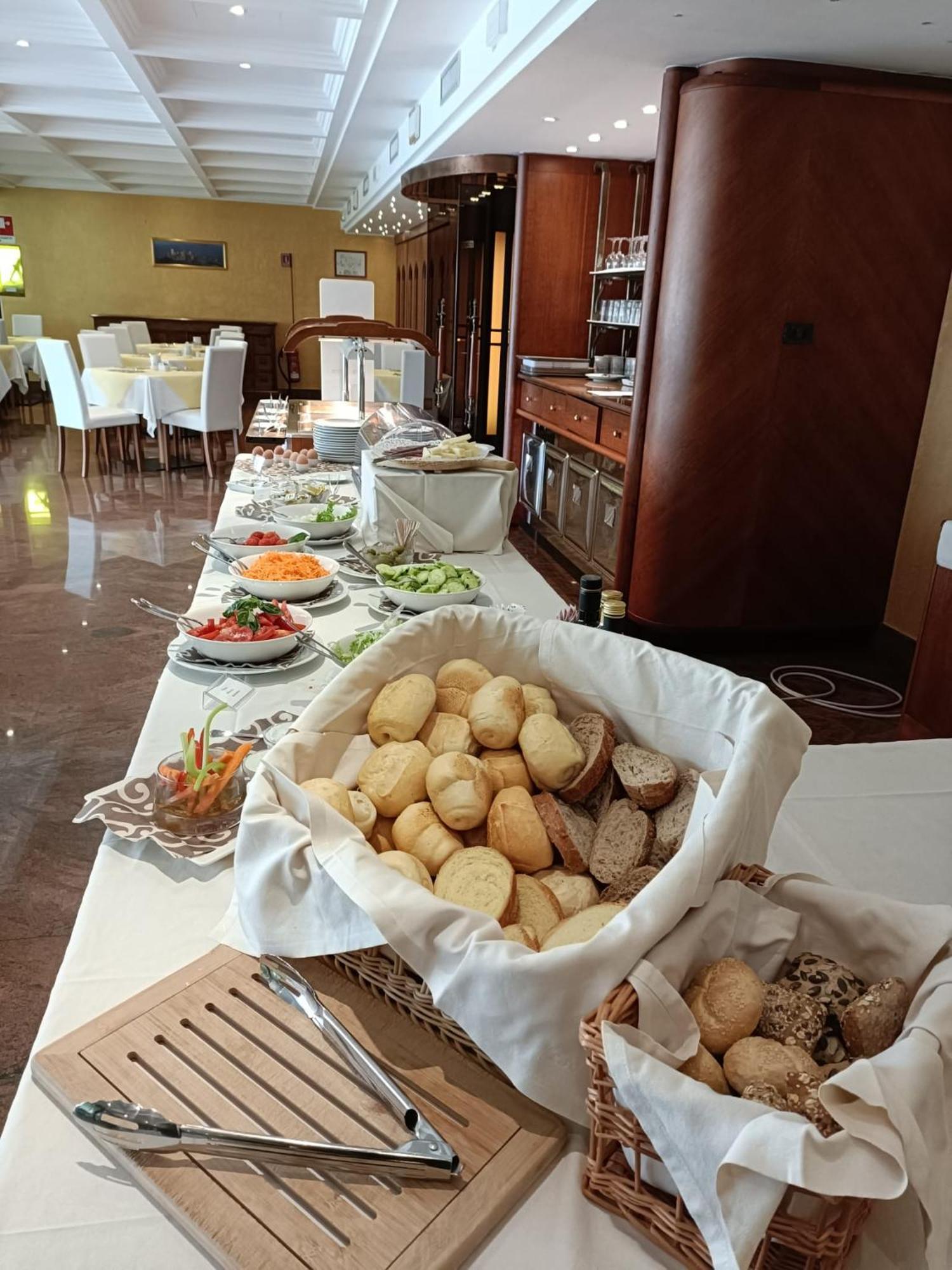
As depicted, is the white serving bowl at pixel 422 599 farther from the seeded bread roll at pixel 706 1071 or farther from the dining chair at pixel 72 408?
the dining chair at pixel 72 408

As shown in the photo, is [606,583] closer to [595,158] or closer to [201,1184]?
[595,158]

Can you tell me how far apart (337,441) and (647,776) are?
232 cm

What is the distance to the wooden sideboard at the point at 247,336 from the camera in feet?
38.4

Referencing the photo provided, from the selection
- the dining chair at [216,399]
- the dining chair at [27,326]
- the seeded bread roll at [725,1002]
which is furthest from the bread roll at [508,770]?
the dining chair at [27,326]

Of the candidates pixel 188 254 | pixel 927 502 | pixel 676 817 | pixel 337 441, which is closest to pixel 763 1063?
pixel 676 817

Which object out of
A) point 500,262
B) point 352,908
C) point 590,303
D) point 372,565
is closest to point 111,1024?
point 352,908

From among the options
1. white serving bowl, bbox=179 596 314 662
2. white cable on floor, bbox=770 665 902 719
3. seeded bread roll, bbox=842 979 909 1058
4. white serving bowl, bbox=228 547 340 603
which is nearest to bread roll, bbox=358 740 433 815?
seeded bread roll, bbox=842 979 909 1058

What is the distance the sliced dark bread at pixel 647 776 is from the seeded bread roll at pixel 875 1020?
9.5 inches

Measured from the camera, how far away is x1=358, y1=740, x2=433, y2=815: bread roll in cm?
75

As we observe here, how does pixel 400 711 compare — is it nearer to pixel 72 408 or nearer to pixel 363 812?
pixel 363 812

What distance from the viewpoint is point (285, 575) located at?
1595 mm

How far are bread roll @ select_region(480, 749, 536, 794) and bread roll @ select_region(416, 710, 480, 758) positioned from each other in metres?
0.02

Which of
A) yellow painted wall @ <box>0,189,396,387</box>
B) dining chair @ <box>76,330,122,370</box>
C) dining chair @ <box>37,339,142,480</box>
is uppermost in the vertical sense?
yellow painted wall @ <box>0,189,396,387</box>

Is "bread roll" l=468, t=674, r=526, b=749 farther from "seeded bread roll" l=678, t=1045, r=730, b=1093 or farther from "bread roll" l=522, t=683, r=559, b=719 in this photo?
"seeded bread roll" l=678, t=1045, r=730, b=1093
